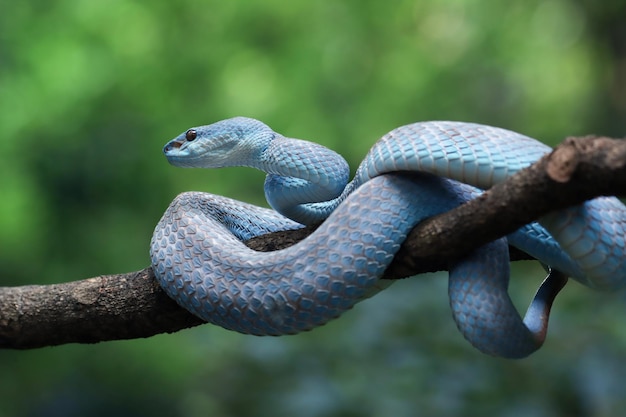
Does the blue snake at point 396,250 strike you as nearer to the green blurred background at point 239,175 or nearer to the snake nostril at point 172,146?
the snake nostril at point 172,146

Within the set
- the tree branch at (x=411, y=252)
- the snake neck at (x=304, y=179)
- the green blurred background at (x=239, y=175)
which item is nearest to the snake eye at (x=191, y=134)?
the snake neck at (x=304, y=179)

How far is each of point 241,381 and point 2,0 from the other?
176 inches

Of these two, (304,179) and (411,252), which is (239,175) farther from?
(411,252)

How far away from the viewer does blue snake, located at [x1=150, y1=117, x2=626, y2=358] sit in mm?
1929

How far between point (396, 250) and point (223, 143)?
1.07 meters

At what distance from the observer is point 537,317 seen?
2.34 metres

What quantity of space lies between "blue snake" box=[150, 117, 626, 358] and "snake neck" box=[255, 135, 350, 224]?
0.19 metres

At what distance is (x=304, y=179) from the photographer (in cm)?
252

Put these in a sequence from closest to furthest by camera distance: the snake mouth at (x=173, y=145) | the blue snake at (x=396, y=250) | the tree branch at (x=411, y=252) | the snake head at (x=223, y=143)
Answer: the tree branch at (x=411, y=252)
the blue snake at (x=396, y=250)
the snake head at (x=223, y=143)
the snake mouth at (x=173, y=145)

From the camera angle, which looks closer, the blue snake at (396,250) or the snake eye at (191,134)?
the blue snake at (396,250)

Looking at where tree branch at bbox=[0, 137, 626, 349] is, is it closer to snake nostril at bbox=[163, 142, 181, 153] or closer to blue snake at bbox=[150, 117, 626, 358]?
blue snake at bbox=[150, 117, 626, 358]

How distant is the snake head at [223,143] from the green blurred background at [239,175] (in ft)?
4.63

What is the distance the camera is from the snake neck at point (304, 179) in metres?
2.50

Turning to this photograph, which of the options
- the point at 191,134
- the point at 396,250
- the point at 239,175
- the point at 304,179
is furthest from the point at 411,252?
the point at 239,175
